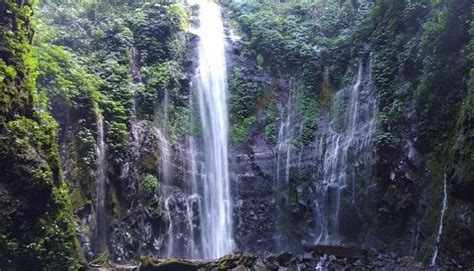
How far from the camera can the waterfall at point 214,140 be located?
46.0 feet

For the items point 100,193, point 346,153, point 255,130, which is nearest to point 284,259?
point 346,153

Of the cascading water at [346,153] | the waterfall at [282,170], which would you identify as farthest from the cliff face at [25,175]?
the cascading water at [346,153]

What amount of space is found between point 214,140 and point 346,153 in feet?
13.8

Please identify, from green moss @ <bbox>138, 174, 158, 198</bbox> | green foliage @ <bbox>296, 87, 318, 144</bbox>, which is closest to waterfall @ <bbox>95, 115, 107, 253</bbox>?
green moss @ <bbox>138, 174, 158, 198</bbox>

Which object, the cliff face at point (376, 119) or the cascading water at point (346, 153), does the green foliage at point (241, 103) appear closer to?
the cliff face at point (376, 119)

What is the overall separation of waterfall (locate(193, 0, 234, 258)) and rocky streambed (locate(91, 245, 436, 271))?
255cm

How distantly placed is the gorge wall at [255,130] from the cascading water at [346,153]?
0.04 meters

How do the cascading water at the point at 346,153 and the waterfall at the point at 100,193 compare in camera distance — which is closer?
the waterfall at the point at 100,193

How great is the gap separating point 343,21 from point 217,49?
4.66m

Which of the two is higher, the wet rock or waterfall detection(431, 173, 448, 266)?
waterfall detection(431, 173, 448, 266)

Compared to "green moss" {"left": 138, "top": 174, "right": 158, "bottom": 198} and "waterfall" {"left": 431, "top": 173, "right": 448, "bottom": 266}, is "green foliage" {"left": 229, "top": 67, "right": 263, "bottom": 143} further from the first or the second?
"waterfall" {"left": 431, "top": 173, "right": 448, "bottom": 266}

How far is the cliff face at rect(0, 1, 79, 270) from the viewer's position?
25.8 ft

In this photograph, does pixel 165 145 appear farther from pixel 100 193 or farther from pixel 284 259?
pixel 284 259

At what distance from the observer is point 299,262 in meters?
11.7
